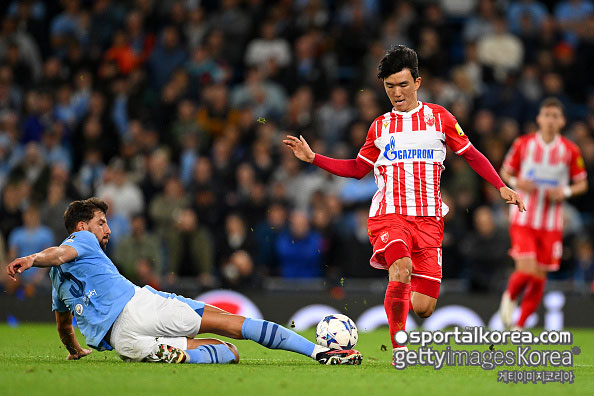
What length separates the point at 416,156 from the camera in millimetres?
7500

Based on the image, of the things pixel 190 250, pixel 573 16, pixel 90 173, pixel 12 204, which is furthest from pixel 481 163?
pixel 573 16

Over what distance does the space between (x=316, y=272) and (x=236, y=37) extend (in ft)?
16.4

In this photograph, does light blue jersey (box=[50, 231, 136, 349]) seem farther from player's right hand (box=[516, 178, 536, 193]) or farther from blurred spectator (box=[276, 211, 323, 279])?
blurred spectator (box=[276, 211, 323, 279])

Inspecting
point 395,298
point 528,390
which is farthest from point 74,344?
point 528,390

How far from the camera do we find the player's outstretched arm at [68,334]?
715cm

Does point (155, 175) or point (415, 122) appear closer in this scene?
point (415, 122)

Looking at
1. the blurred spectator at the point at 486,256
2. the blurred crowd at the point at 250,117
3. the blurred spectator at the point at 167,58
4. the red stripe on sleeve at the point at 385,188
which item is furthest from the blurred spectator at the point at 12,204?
the red stripe on sleeve at the point at 385,188

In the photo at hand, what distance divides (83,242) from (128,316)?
627mm

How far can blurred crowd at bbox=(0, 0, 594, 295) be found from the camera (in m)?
12.9

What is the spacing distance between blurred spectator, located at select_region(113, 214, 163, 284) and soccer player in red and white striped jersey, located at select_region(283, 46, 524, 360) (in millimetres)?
5481

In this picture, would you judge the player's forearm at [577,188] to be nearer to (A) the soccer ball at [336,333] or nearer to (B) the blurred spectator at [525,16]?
(A) the soccer ball at [336,333]

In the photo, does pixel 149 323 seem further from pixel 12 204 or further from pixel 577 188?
pixel 12 204

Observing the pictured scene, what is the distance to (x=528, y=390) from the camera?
5883mm

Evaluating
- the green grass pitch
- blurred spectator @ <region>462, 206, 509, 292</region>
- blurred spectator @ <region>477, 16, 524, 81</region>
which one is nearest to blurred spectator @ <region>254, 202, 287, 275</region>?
blurred spectator @ <region>462, 206, 509, 292</region>
